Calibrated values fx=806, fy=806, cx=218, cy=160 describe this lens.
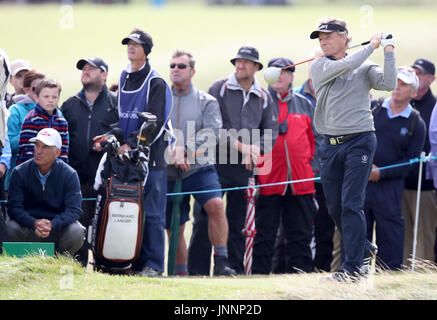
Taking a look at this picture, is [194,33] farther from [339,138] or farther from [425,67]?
[339,138]

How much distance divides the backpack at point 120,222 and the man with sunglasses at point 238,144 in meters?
1.87

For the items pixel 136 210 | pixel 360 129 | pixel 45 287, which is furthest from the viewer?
pixel 136 210

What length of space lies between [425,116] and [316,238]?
217cm

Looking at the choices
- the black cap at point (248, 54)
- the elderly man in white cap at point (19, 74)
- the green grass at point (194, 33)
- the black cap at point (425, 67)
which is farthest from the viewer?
the green grass at point (194, 33)

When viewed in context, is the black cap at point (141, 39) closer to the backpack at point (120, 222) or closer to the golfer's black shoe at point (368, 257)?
the backpack at point (120, 222)

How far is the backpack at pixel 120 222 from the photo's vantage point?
8203mm

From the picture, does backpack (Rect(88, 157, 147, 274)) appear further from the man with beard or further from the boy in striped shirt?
the man with beard

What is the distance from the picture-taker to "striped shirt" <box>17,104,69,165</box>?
350 inches

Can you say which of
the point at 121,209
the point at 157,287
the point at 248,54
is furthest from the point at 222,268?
the point at 248,54

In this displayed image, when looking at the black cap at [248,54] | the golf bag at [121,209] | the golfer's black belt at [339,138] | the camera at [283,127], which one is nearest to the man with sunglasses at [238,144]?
the black cap at [248,54]

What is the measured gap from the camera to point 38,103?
9.09 metres
